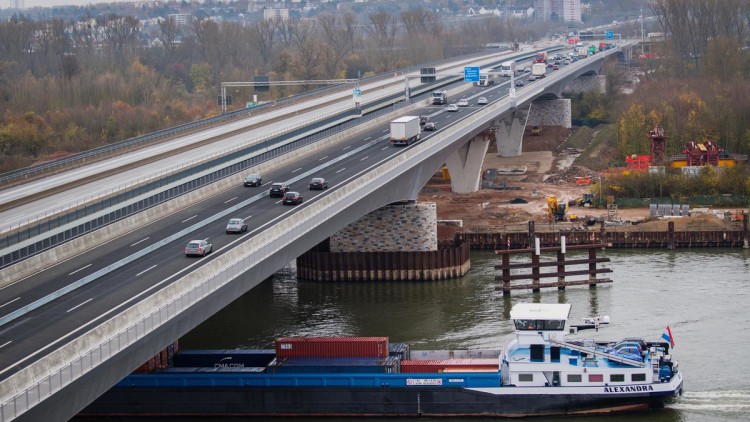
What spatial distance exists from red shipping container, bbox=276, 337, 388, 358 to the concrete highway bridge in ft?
12.2

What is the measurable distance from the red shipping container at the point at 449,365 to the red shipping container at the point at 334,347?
4.86ft

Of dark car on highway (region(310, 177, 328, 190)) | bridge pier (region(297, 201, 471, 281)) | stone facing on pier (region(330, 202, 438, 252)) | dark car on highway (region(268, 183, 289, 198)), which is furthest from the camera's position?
stone facing on pier (region(330, 202, 438, 252))

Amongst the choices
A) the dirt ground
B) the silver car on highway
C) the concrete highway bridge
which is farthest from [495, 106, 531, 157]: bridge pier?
the silver car on highway

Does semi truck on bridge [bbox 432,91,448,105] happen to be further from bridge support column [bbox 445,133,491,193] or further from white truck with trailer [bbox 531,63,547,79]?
white truck with trailer [bbox 531,63,547,79]

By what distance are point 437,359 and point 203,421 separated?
1142 centimetres

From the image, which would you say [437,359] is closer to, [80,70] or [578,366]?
[578,366]

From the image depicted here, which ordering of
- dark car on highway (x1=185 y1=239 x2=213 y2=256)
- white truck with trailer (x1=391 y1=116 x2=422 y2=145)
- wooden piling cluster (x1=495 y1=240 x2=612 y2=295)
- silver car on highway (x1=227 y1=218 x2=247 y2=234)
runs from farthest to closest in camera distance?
white truck with trailer (x1=391 y1=116 x2=422 y2=145) < wooden piling cluster (x1=495 y1=240 x2=612 y2=295) < silver car on highway (x1=227 y1=218 x2=247 y2=234) < dark car on highway (x1=185 y1=239 x2=213 y2=256)

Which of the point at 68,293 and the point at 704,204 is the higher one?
the point at 68,293

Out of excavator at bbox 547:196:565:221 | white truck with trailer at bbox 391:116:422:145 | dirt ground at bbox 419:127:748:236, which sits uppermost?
white truck with trailer at bbox 391:116:422:145

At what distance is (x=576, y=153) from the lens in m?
142

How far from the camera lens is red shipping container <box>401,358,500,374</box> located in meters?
55.9

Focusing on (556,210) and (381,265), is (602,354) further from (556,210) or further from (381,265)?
(556,210)

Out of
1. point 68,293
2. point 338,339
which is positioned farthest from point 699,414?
point 68,293

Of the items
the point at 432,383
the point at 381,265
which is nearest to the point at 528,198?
the point at 381,265
